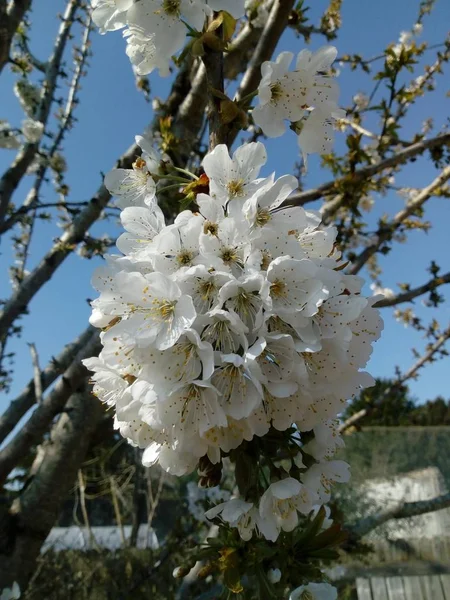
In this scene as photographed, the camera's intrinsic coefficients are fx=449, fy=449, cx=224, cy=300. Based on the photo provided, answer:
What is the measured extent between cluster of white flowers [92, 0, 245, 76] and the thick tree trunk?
6.76 feet

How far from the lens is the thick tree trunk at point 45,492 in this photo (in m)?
2.38

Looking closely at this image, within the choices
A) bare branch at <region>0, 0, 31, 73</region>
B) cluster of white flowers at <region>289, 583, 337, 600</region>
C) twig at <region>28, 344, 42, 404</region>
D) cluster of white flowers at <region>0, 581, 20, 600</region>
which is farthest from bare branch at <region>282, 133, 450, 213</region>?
cluster of white flowers at <region>0, 581, 20, 600</region>

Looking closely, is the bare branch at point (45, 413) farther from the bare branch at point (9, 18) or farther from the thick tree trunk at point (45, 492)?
the bare branch at point (9, 18)

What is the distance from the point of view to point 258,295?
892 mm

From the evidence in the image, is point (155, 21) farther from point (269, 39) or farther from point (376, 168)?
point (376, 168)

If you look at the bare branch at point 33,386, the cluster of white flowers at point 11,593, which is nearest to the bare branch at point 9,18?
the bare branch at point 33,386

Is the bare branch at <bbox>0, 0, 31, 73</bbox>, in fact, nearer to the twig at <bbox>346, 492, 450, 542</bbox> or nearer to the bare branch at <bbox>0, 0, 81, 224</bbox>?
the bare branch at <bbox>0, 0, 81, 224</bbox>

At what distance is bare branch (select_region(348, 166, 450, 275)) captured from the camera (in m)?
3.46

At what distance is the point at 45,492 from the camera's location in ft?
8.14

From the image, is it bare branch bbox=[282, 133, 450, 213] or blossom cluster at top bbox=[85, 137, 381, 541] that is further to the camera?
bare branch bbox=[282, 133, 450, 213]

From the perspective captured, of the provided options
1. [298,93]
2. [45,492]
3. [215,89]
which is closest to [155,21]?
[215,89]

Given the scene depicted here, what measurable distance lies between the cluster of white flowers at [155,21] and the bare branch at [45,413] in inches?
63.2

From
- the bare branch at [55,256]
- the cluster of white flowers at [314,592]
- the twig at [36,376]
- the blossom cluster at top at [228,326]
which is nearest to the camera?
the blossom cluster at top at [228,326]

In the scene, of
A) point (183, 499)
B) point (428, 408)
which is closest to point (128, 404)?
point (183, 499)
